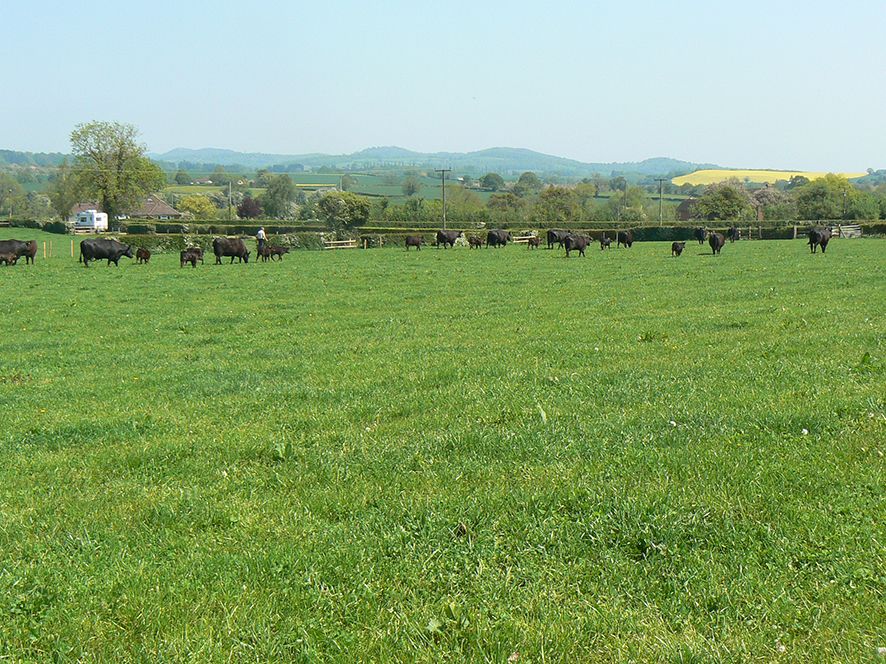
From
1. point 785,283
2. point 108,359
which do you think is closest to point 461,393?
point 108,359

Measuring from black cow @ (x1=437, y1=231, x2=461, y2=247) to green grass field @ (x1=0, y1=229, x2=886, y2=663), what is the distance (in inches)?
1672

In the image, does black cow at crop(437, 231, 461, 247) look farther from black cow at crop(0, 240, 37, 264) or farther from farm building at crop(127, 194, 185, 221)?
farm building at crop(127, 194, 185, 221)

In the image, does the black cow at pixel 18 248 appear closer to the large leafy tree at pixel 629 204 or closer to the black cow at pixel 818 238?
the black cow at pixel 818 238

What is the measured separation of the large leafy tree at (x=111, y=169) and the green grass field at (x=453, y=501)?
85971 mm

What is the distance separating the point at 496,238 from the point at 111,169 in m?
57.1

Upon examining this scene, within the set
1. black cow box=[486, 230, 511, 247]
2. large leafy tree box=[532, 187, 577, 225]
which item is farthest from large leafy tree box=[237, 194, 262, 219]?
black cow box=[486, 230, 511, 247]

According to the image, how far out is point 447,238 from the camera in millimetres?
55344

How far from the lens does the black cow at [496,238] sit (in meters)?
56.0

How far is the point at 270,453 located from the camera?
695 centimetres

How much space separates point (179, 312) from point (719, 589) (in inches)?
684

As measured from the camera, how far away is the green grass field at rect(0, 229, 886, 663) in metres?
3.96

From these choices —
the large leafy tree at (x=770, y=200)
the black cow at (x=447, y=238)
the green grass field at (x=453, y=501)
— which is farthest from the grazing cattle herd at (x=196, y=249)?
the large leafy tree at (x=770, y=200)

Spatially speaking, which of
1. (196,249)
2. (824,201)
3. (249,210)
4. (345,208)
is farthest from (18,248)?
(249,210)

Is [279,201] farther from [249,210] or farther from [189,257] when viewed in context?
[189,257]
